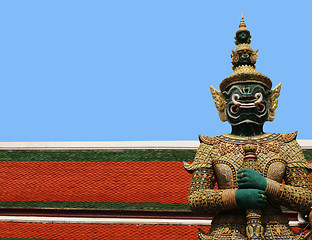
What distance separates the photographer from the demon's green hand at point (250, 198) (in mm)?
5512

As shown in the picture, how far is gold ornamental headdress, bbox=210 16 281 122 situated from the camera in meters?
6.46

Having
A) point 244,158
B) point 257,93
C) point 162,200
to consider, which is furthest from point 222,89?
point 162,200

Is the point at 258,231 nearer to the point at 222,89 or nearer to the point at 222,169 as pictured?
the point at 222,169

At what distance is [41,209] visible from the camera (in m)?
10.6

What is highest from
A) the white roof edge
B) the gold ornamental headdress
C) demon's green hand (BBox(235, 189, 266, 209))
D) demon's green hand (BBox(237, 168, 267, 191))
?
the gold ornamental headdress

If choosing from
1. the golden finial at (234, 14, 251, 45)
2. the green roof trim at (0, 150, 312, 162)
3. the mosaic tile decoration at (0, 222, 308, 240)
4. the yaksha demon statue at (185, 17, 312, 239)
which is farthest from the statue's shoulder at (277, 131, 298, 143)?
the green roof trim at (0, 150, 312, 162)

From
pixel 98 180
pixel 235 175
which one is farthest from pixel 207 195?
pixel 98 180

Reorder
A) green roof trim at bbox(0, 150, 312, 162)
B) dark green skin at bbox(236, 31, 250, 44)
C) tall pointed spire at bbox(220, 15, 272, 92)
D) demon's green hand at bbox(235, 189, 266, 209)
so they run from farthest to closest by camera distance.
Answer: green roof trim at bbox(0, 150, 312, 162)
dark green skin at bbox(236, 31, 250, 44)
tall pointed spire at bbox(220, 15, 272, 92)
demon's green hand at bbox(235, 189, 266, 209)

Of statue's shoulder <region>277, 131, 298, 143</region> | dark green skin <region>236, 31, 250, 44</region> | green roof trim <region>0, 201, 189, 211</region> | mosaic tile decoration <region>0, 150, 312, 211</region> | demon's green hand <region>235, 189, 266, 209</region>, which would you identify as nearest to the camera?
demon's green hand <region>235, 189, 266, 209</region>

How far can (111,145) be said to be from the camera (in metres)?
11.5

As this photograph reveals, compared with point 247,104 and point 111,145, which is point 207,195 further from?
point 111,145

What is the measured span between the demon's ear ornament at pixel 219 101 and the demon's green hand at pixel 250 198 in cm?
143

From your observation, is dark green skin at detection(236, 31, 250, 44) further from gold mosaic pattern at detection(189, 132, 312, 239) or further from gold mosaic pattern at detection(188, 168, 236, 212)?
gold mosaic pattern at detection(188, 168, 236, 212)

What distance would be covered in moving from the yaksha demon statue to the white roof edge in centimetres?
442
